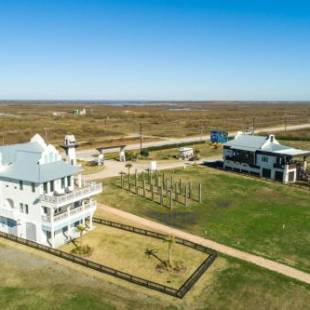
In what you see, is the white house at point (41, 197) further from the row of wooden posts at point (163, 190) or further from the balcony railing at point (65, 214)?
the row of wooden posts at point (163, 190)

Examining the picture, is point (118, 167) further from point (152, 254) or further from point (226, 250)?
point (226, 250)

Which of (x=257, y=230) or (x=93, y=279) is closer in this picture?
(x=93, y=279)

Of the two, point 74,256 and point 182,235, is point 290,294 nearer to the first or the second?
point 182,235

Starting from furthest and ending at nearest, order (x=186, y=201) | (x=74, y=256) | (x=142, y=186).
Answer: (x=142, y=186), (x=186, y=201), (x=74, y=256)

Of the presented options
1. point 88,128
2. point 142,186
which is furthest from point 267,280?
point 88,128

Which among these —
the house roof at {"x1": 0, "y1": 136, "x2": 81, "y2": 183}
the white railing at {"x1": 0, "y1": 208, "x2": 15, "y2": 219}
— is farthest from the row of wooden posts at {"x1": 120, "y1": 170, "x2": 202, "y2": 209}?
the white railing at {"x1": 0, "y1": 208, "x2": 15, "y2": 219}

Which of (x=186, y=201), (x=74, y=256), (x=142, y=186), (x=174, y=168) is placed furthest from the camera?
(x=174, y=168)

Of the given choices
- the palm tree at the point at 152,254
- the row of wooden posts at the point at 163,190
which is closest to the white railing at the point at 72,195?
the palm tree at the point at 152,254
